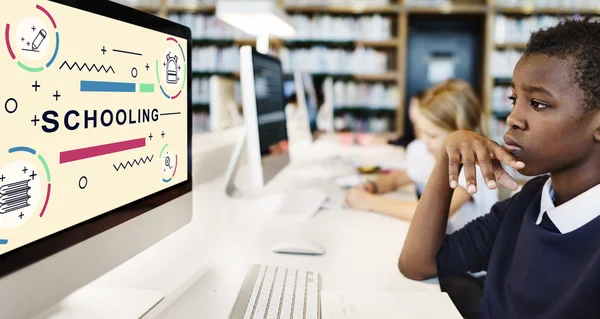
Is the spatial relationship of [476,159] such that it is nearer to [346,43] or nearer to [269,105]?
[269,105]

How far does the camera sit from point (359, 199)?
1.47m

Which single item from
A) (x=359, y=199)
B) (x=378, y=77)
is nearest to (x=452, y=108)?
(x=359, y=199)

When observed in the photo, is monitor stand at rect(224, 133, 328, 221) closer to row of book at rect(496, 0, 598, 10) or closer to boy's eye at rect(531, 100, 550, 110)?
boy's eye at rect(531, 100, 550, 110)

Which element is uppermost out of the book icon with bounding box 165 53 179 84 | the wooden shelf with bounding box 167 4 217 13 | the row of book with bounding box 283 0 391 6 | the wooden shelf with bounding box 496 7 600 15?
the row of book with bounding box 283 0 391 6

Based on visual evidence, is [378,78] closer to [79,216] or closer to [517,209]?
[517,209]

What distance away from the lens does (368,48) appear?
473cm

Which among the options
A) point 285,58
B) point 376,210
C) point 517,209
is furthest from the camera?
point 285,58

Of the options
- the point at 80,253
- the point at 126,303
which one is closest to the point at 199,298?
the point at 126,303

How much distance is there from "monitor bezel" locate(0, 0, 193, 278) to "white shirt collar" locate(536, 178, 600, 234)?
62 centimetres

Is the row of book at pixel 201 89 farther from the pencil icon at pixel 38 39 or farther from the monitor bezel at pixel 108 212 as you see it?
the pencil icon at pixel 38 39

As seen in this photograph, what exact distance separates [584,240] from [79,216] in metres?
0.70

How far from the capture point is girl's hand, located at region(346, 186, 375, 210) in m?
1.44

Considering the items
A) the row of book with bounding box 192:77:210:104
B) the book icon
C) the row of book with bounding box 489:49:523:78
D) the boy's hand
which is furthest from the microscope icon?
the row of book with bounding box 489:49:523:78

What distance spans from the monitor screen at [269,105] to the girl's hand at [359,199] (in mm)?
259
